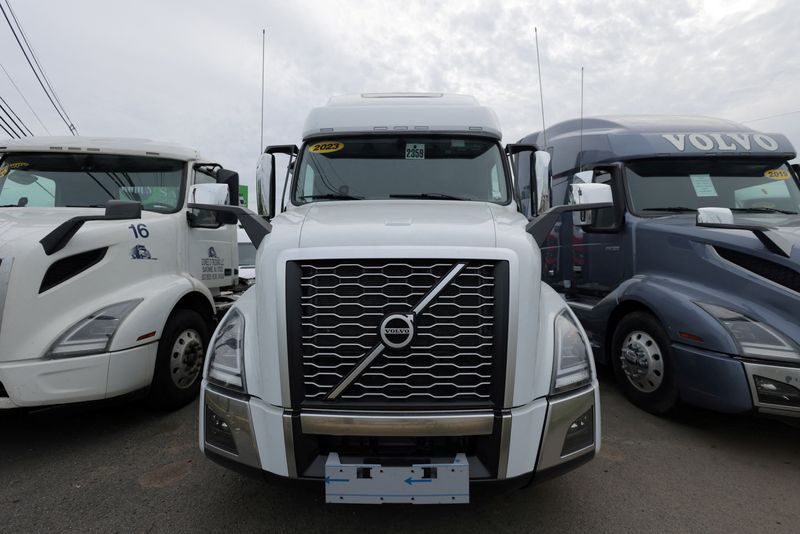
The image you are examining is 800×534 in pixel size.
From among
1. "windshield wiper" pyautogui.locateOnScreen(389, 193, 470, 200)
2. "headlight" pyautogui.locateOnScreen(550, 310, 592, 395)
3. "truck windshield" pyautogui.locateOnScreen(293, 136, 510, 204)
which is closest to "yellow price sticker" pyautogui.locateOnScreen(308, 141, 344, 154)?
"truck windshield" pyautogui.locateOnScreen(293, 136, 510, 204)

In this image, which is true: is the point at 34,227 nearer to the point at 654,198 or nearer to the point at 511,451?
the point at 511,451

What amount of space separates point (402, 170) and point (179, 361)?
2.58m

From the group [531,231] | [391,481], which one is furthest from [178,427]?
[531,231]

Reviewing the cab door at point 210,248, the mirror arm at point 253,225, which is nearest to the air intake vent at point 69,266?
the cab door at point 210,248

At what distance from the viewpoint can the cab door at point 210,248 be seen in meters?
4.50

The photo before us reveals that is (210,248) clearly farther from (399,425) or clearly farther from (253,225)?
(399,425)

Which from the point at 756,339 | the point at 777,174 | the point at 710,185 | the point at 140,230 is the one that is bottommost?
the point at 756,339

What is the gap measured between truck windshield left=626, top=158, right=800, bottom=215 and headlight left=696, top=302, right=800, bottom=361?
153 cm

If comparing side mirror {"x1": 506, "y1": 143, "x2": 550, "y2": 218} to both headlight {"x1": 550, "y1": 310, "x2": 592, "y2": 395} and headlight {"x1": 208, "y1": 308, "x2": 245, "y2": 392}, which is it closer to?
headlight {"x1": 550, "y1": 310, "x2": 592, "y2": 395}

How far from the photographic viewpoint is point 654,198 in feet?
14.9

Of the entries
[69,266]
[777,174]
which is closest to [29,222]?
[69,266]

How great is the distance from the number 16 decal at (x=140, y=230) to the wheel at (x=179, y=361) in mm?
732

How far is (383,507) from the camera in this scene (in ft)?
8.39

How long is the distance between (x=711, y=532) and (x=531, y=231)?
190 centimetres
